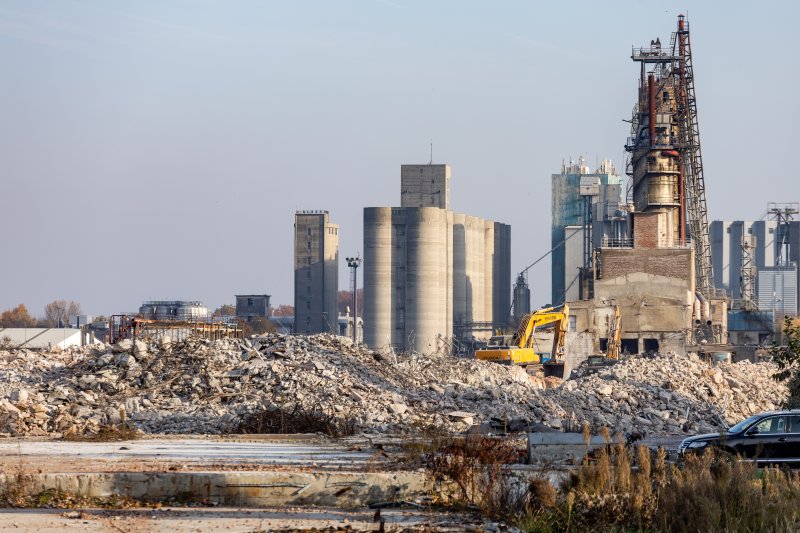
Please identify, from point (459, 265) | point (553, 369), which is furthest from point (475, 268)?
point (553, 369)

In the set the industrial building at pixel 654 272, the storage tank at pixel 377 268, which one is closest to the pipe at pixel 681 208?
the industrial building at pixel 654 272

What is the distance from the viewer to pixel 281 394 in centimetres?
3012

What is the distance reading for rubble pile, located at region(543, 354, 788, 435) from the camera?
3353cm

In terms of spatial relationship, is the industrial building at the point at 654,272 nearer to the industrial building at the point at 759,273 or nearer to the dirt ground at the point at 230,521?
the industrial building at the point at 759,273

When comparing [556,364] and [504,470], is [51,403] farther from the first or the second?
[556,364]

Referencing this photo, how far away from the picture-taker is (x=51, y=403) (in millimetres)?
28906

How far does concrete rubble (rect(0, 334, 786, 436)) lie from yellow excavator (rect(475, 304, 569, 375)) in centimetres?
2017

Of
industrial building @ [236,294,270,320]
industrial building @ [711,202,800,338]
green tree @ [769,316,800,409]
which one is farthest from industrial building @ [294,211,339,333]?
green tree @ [769,316,800,409]

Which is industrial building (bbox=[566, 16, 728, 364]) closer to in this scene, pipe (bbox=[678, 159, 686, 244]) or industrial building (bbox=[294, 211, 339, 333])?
pipe (bbox=[678, 159, 686, 244])

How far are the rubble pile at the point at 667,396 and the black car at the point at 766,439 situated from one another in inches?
315

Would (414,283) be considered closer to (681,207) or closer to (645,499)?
(681,207)

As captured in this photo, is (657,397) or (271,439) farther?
(657,397)

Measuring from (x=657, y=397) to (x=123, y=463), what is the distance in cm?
2228

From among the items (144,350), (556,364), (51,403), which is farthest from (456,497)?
(556,364)
